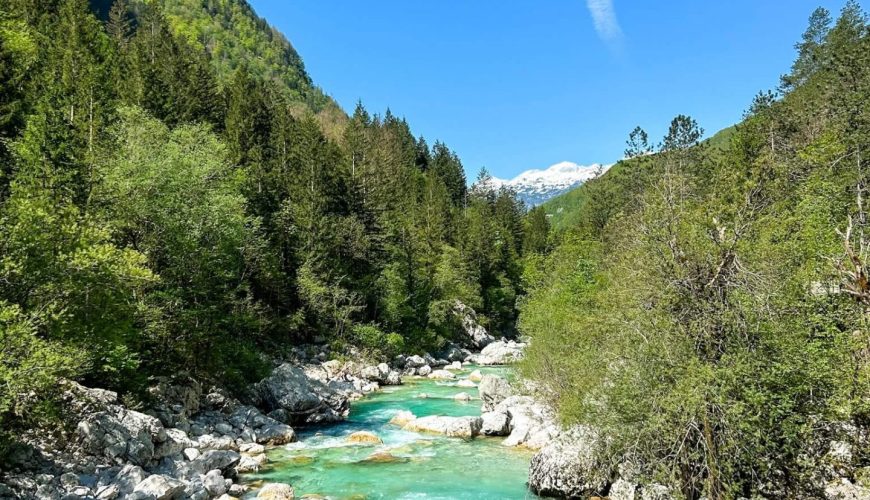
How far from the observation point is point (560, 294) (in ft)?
105

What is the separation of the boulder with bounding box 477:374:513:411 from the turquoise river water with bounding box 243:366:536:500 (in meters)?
5.23

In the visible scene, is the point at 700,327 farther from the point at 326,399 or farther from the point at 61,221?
the point at 326,399

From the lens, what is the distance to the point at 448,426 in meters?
25.1

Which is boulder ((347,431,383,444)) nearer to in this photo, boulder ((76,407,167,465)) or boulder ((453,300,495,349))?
boulder ((76,407,167,465))

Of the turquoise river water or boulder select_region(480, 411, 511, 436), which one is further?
boulder select_region(480, 411, 511, 436)

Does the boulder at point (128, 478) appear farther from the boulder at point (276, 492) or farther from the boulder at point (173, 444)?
the boulder at point (276, 492)

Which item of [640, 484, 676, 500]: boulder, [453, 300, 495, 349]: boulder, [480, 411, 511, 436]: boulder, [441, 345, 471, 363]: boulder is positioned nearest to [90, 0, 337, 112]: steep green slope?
[453, 300, 495, 349]: boulder

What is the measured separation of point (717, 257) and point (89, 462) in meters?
17.2

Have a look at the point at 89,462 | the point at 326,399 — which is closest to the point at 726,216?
the point at 89,462

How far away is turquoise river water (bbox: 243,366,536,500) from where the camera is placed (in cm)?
1753

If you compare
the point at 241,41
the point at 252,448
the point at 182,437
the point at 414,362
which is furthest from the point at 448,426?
the point at 241,41

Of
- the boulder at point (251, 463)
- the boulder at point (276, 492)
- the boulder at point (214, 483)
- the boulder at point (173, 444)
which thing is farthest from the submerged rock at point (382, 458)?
the boulder at point (173, 444)

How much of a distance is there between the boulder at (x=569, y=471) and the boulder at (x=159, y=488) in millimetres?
10326

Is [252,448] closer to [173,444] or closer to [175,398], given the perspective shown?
[173,444]
